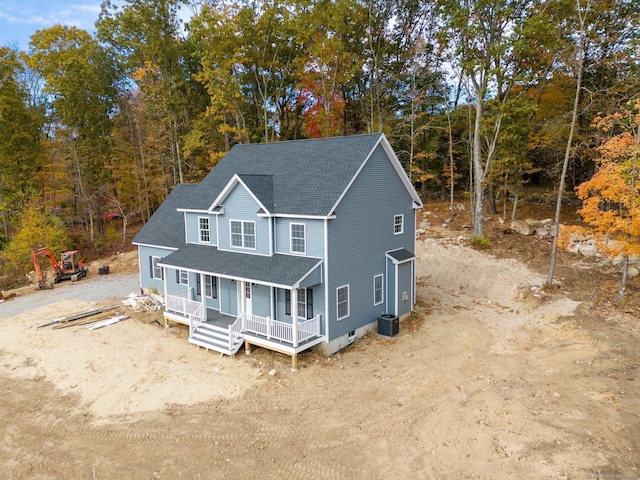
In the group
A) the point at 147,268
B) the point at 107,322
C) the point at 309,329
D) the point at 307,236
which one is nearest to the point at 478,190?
the point at 307,236

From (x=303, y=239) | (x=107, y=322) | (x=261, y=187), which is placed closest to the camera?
(x=303, y=239)

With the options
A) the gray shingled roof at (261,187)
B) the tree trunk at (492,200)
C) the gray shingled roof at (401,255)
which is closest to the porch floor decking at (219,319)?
the gray shingled roof at (261,187)

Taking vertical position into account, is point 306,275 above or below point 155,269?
above

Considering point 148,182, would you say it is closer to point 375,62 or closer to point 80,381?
point 375,62

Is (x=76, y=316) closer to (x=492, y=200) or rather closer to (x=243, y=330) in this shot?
(x=243, y=330)

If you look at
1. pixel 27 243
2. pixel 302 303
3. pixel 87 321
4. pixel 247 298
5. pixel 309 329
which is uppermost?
pixel 27 243

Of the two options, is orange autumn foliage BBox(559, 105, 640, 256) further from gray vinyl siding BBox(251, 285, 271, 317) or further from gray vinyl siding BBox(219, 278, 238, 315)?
gray vinyl siding BBox(219, 278, 238, 315)

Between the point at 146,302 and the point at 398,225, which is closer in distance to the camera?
the point at 398,225

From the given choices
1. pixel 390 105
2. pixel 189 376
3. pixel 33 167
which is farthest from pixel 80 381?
pixel 390 105
